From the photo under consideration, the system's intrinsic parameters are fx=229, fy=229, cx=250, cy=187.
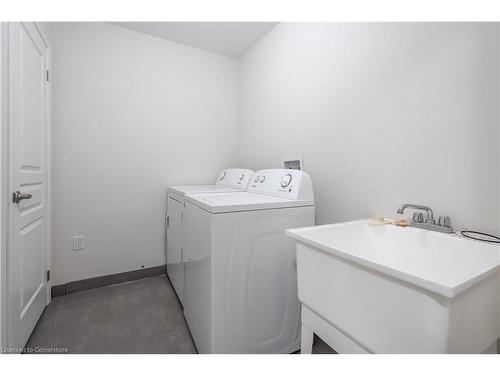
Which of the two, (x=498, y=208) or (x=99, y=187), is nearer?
(x=498, y=208)

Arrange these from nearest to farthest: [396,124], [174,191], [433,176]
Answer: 1. [433,176]
2. [396,124]
3. [174,191]

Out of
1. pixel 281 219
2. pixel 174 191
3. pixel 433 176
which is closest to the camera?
pixel 433 176

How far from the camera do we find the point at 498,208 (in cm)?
86

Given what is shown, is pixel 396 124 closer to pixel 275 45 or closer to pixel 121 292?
pixel 275 45

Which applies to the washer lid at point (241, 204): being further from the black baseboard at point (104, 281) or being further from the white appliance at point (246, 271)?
the black baseboard at point (104, 281)

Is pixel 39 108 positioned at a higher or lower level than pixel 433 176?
higher

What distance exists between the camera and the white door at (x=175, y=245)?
1.75 metres

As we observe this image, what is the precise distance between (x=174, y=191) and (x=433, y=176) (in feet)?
5.78

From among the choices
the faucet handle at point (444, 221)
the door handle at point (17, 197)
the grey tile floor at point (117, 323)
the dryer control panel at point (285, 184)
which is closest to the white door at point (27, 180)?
the door handle at point (17, 197)

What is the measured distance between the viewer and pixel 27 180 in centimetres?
136

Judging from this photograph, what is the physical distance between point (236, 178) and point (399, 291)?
164cm

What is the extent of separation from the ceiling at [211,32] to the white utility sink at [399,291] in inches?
78.3
